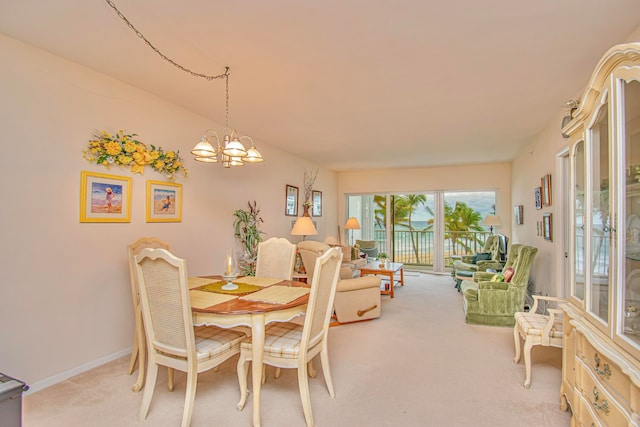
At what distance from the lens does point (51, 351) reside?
8.14 feet

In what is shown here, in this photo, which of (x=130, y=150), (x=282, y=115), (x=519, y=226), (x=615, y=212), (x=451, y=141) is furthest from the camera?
(x=519, y=226)

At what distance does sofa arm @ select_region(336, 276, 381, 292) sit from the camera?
392cm

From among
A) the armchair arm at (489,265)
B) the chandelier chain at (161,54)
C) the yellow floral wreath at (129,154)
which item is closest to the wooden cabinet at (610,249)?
the chandelier chain at (161,54)

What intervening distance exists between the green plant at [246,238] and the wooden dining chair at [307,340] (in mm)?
2130

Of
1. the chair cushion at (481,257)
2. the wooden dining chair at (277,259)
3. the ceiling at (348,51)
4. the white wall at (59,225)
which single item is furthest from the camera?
the chair cushion at (481,257)

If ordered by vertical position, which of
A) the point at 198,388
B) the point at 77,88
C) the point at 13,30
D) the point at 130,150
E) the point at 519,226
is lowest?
the point at 198,388

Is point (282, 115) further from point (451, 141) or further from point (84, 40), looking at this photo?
point (451, 141)

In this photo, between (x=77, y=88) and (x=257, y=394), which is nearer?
(x=257, y=394)

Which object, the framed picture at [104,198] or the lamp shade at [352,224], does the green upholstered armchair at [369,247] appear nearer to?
the lamp shade at [352,224]

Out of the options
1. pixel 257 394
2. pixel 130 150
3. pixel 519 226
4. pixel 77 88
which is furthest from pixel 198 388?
pixel 519 226

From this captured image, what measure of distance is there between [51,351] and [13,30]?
2288 millimetres

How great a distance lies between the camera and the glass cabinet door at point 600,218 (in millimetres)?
1593

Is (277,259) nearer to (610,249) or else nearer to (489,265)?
(610,249)

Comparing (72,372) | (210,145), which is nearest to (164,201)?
(210,145)
